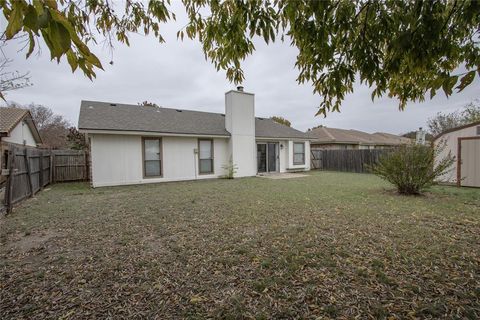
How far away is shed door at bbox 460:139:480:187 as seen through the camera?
8.84 metres

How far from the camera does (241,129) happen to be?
44.9 ft

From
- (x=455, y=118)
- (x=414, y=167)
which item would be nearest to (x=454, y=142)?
(x=414, y=167)

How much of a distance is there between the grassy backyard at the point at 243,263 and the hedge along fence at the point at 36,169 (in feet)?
2.94

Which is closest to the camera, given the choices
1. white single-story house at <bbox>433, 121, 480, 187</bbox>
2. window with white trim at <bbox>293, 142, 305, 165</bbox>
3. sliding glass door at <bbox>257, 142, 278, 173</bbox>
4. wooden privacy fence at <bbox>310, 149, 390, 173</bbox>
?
white single-story house at <bbox>433, 121, 480, 187</bbox>

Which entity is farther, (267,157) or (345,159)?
(345,159)

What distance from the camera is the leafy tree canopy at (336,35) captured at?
1900 millimetres

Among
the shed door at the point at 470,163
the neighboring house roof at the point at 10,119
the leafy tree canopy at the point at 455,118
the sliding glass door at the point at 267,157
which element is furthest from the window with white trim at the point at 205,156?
the leafy tree canopy at the point at 455,118

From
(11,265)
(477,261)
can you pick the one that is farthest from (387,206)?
(11,265)

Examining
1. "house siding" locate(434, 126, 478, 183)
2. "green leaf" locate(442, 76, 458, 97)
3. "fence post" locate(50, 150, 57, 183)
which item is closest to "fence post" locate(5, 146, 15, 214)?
"fence post" locate(50, 150, 57, 183)

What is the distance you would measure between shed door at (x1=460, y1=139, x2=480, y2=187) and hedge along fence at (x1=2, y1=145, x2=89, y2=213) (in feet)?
46.4

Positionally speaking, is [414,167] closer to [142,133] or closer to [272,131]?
[272,131]

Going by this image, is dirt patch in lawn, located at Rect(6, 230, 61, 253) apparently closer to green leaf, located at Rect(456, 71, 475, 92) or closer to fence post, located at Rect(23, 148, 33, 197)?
fence post, located at Rect(23, 148, 33, 197)

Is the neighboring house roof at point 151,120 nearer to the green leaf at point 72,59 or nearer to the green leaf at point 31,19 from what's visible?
the green leaf at point 72,59

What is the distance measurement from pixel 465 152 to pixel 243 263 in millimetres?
10676
